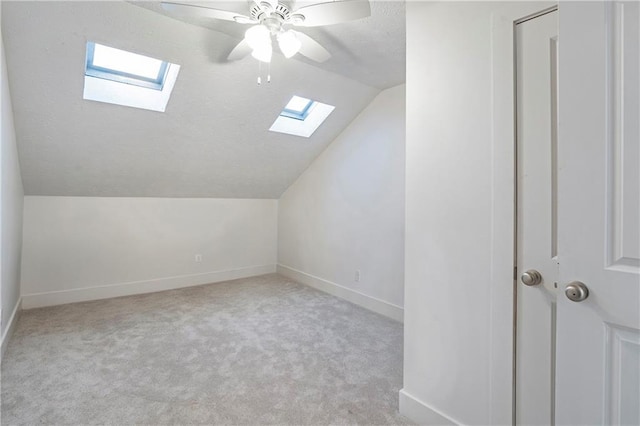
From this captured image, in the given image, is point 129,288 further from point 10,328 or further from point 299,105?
point 299,105

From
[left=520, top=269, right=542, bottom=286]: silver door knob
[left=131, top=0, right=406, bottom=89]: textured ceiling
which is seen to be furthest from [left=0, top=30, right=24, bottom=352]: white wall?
[left=520, top=269, right=542, bottom=286]: silver door knob

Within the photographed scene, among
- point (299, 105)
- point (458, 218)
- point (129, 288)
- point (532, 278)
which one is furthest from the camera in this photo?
point (129, 288)

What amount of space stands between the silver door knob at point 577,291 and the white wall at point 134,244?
4209mm

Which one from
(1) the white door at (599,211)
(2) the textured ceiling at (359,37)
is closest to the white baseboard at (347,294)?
(1) the white door at (599,211)

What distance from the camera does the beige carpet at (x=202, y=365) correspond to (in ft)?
5.68

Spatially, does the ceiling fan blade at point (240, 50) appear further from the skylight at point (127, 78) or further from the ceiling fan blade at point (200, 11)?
the skylight at point (127, 78)

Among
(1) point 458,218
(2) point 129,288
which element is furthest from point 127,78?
(1) point 458,218

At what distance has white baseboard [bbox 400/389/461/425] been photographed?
5.11 feet

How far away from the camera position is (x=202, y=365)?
2217mm

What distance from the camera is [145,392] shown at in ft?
6.21

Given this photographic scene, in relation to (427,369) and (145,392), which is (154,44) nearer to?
(145,392)

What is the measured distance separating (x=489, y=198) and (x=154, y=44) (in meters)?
2.47

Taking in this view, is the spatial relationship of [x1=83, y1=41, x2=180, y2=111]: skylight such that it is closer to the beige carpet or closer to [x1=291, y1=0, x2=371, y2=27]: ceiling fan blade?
[x1=291, y1=0, x2=371, y2=27]: ceiling fan blade

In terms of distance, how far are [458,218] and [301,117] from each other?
2.76 meters
